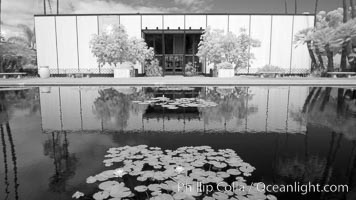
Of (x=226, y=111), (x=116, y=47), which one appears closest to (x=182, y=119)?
(x=226, y=111)

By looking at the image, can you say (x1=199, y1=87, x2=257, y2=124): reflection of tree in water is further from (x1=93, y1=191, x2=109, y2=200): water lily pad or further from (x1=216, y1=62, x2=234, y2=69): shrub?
(x1=216, y1=62, x2=234, y2=69): shrub

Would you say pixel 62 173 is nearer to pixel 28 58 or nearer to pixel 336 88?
pixel 336 88

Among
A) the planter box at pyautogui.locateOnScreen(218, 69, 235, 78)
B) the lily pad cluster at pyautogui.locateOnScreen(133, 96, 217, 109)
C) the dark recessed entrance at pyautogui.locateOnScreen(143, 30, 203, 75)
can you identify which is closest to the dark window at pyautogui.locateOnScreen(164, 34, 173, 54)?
the dark recessed entrance at pyautogui.locateOnScreen(143, 30, 203, 75)

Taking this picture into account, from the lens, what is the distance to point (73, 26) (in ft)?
115

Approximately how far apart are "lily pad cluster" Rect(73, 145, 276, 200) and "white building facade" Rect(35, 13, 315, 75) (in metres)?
30.0

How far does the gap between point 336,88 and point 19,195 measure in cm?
2079

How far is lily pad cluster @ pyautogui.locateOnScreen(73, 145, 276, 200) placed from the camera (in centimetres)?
382

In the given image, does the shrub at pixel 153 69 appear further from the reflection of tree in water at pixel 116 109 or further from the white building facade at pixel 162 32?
the reflection of tree in water at pixel 116 109

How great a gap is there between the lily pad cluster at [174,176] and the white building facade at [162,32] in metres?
30.0

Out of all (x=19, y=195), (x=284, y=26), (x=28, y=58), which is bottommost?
(x=19, y=195)

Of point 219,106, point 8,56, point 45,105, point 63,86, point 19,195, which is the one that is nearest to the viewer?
point 19,195

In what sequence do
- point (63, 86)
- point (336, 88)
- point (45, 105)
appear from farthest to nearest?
point (63, 86)
point (336, 88)
point (45, 105)

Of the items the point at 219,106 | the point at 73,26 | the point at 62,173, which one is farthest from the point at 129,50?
the point at 62,173

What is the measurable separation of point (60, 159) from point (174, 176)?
2671 millimetres
